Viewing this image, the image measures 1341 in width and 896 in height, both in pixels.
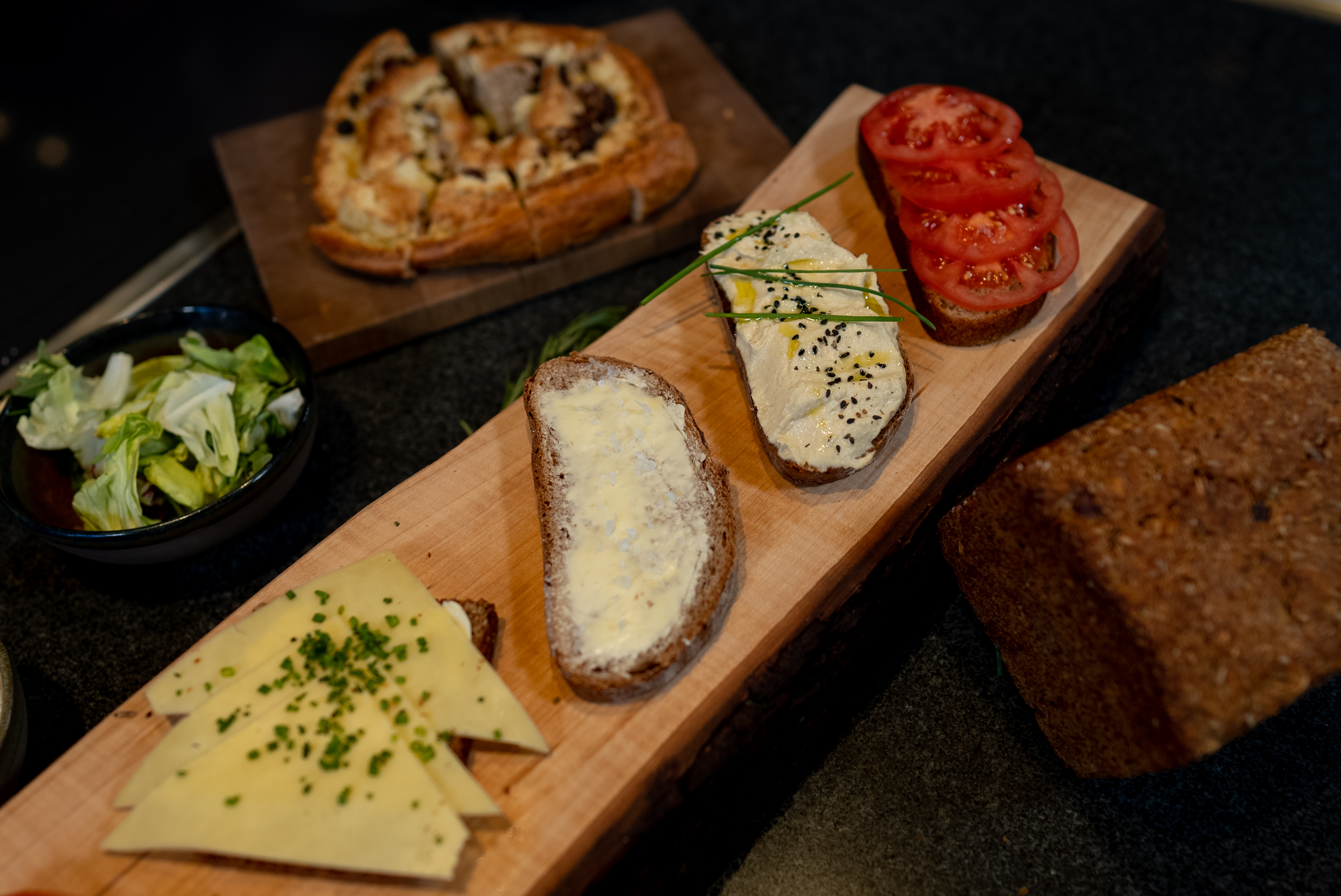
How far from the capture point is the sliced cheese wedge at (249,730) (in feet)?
6.40

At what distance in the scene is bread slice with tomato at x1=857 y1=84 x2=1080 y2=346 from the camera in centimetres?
275

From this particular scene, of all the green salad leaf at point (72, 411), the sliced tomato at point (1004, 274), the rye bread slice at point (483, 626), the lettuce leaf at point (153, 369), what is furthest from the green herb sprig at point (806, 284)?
the green salad leaf at point (72, 411)

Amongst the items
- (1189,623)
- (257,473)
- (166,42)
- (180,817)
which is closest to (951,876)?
(1189,623)

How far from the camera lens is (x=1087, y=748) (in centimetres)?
241

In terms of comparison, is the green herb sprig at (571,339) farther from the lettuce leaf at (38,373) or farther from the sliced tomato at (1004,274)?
the lettuce leaf at (38,373)

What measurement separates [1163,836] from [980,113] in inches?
96.8

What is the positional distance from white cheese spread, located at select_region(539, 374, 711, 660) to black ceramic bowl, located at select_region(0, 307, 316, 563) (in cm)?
98

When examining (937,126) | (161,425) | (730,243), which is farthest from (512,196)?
(937,126)

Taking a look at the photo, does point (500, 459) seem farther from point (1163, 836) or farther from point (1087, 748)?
point (1163, 836)

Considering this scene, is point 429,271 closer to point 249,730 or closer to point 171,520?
point 171,520

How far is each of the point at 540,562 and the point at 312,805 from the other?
0.86 metres

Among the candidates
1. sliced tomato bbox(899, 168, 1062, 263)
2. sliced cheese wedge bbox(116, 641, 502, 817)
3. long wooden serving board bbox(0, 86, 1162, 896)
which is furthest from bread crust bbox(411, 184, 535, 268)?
sliced cheese wedge bbox(116, 641, 502, 817)

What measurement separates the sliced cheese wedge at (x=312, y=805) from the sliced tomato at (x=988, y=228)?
2224 millimetres

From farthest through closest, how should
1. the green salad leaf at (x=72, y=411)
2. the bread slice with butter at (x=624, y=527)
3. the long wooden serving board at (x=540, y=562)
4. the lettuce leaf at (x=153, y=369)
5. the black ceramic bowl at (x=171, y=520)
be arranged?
the lettuce leaf at (x=153, y=369), the green salad leaf at (x=72, y=411), the black ceramic bowl at (x=171, y=520), the bread slice with butter at (x=624, y=527), the long wooden serving board at (x=540, y=562)
